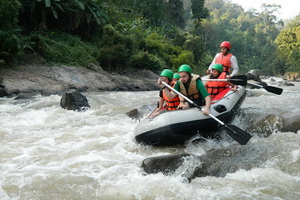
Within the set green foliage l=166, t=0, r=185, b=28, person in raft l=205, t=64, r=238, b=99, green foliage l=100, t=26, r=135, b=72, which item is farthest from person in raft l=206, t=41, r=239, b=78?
green foliage l=166, t=0, r=185, b=28

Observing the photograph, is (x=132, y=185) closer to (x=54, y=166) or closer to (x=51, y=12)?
(x=54, y=166)

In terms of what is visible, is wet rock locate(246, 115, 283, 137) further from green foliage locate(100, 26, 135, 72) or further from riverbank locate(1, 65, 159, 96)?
green foliage locate(100, 26, 135, 72)

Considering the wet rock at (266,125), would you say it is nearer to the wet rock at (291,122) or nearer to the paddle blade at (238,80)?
the wet rock at (291,122)

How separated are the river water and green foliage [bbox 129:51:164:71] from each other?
13.2 metres

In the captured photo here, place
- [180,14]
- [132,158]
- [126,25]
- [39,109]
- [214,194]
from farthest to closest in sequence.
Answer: [180,14] < [126,25] < [39,109] < [132,158] < [214,194]

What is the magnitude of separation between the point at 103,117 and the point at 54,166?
12.1 feet

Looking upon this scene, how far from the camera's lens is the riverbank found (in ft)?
42.5

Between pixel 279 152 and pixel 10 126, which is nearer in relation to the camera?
A: pixel 279 152

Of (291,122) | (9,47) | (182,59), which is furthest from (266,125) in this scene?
(182,59)

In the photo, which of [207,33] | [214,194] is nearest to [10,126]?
[214,194]

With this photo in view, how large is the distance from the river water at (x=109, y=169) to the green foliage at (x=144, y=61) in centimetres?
1321

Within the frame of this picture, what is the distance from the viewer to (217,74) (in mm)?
6750

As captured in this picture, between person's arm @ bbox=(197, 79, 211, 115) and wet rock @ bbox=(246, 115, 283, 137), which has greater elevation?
person's arm @ bbox=(197, 79, 211, 115)

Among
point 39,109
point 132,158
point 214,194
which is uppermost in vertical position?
point 214,194
